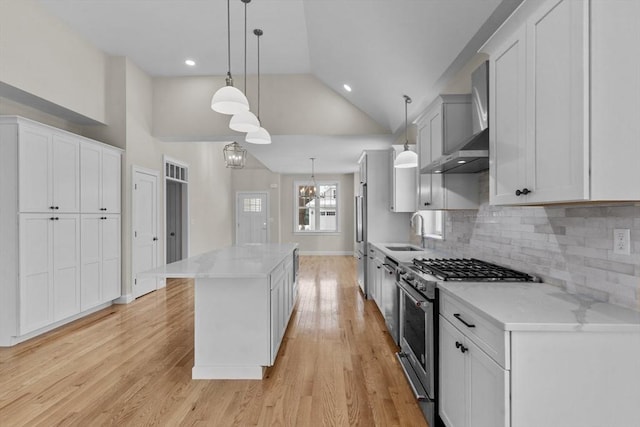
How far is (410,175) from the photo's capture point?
448cm

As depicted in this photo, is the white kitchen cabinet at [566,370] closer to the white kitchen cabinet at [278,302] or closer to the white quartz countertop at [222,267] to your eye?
the white quartz countertop at [222,267]

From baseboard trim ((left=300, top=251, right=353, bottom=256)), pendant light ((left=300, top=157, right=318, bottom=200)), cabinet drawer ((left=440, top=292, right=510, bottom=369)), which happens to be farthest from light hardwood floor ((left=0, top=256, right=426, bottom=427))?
pendant light ((left=300, top=157, right=318, bottom=200))

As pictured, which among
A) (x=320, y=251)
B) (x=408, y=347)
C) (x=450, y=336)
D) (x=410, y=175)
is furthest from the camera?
(x=320, y=251)

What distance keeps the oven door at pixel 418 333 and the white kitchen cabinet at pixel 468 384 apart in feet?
0.28

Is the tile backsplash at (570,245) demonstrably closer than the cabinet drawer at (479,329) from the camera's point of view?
No

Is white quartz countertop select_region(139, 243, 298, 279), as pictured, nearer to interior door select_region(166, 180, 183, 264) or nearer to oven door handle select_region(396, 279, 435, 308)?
oven door handle select_region(396, 279, 435, 308)

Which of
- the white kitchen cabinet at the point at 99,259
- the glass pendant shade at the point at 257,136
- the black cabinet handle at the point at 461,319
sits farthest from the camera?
the white kitchen cabinet at the point at 99,259

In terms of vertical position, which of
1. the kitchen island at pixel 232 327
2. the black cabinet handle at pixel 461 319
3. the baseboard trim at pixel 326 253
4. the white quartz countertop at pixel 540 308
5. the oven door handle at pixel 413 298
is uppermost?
the white quartz countertop at pixel 540 308

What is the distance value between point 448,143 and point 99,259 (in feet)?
14.7

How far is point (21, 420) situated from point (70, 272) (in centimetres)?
216

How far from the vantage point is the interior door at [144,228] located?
5.05 meters

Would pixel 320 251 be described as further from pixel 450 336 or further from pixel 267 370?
pixel 450 336

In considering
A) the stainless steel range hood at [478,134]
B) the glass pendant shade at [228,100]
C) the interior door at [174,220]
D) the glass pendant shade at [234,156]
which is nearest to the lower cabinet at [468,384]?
the stainless steel range hood at [478,134]

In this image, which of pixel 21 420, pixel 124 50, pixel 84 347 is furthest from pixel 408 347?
pixel 124 50
